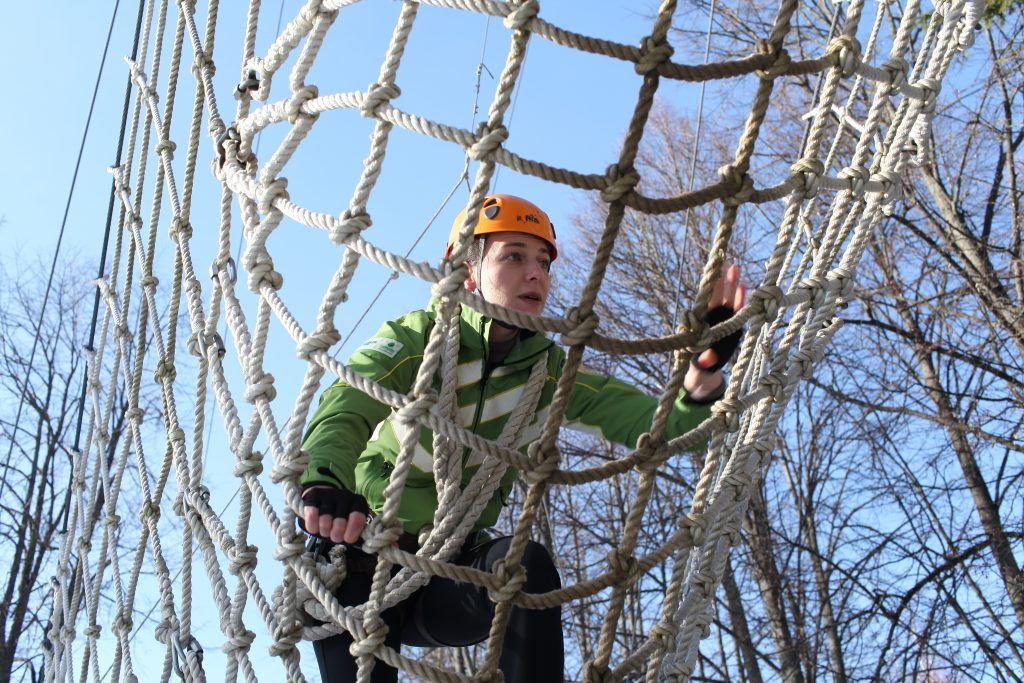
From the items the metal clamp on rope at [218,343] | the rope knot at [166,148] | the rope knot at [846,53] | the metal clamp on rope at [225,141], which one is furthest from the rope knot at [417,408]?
the rope knot at [166,148]

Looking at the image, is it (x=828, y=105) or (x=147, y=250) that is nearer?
(x=828, y=105)

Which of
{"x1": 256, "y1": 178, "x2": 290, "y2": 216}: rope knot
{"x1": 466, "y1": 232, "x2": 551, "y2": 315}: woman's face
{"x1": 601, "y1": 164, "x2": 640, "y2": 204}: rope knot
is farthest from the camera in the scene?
{"x1": 466, "y1": 232, "x2": 551, "y2": 315}: woman's face

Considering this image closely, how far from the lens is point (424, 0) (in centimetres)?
173

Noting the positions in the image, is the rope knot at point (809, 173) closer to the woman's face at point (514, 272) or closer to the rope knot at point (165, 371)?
the woman's face at point (514, 272)

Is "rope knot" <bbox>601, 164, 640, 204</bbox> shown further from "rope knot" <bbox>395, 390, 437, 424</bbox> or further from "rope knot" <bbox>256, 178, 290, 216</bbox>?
"rope knot" <bbox>256, 178, 290, 216</bbox>

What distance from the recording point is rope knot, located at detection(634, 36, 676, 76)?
166 cm

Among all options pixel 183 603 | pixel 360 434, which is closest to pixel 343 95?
pixel 360 434

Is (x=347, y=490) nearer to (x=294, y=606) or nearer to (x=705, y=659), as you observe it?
(x=294, y=606)

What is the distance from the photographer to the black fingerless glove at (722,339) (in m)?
1.82

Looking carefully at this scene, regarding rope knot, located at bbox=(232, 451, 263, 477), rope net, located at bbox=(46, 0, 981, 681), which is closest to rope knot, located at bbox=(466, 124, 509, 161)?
rope net, located at bbox=(46, 0, 981, 681)

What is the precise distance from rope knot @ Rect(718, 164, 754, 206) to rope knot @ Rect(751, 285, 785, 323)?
202mm

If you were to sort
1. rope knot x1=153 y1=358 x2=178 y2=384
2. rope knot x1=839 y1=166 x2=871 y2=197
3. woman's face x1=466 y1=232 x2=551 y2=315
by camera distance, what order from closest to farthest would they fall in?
rope knot x1=839 y1=166 x2=871 y2=197 → woman's face x1=466 y1=232 x2=551 y2=315 → rope knot x1=153 y1=358 x2=178 y2=384

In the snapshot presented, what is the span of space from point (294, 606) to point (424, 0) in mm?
1053

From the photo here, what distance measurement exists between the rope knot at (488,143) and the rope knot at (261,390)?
0.58m
